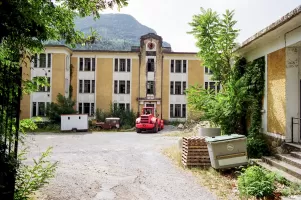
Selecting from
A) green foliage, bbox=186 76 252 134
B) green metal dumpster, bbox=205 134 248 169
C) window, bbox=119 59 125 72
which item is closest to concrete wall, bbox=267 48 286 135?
green foliage, bbox=186 76 252 134

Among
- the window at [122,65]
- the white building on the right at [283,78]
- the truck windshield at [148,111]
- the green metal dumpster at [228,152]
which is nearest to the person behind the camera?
the green metal dumpster at [228,152]

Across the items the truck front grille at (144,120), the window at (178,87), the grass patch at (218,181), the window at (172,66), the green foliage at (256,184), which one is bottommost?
the grass patch at (218,181)

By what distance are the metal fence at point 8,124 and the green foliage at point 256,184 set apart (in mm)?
5194

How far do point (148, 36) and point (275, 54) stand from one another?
26.2 m

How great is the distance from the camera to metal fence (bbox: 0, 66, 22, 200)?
491cm

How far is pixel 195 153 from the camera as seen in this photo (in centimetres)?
1102

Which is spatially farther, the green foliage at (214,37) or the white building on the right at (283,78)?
the green foliage at (214,37)

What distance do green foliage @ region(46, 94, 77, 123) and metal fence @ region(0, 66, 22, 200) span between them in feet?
86.0

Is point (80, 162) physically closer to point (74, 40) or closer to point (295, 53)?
point (74, 40)

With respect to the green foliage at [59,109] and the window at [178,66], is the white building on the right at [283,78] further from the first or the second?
the window at [178,66]

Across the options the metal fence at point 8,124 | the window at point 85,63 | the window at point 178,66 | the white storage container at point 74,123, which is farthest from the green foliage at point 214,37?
the window at point 85,63

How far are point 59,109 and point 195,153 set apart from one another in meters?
22.9

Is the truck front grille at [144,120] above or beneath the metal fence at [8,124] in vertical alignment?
beneath

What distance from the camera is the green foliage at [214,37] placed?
1298 centimetres
